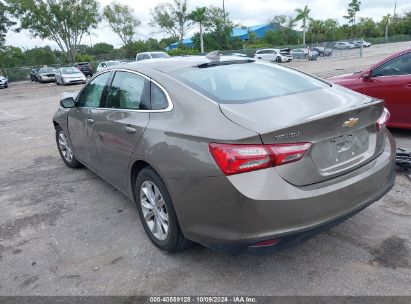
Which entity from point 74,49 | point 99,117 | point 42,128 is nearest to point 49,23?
point 74,49

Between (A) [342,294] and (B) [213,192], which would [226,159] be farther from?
(A) [342,294]

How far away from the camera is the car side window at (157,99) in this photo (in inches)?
125

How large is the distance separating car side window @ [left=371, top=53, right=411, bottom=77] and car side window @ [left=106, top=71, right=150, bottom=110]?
4.28m

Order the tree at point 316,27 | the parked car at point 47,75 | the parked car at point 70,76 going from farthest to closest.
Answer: the tree at point 316,27 → the parked car at point 47,75 → the parked car at point 70,76

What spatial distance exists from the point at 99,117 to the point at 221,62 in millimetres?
1415

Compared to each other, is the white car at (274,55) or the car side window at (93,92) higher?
the car side window at (93,92)

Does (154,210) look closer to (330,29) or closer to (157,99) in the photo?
(157,99)

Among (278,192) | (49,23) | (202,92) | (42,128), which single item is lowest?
(42,128)

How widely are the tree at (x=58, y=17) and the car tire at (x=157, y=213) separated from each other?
4814 cm

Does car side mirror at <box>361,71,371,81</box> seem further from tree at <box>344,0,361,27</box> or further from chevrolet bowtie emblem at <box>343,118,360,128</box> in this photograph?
tree at <box>344,0,361,27</box>

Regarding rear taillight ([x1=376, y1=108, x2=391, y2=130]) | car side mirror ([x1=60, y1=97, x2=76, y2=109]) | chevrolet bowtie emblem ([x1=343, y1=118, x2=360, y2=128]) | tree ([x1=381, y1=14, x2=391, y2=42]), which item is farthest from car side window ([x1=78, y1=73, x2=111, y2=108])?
tree ([x1=381, y1=14, x2=391, y2=42])

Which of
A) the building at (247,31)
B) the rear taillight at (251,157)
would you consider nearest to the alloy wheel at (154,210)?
the rear taillight at (251,157)

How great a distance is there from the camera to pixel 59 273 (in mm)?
3156

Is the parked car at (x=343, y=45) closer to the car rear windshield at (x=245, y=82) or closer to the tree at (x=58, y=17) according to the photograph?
the tree at (x=58, y=17)
